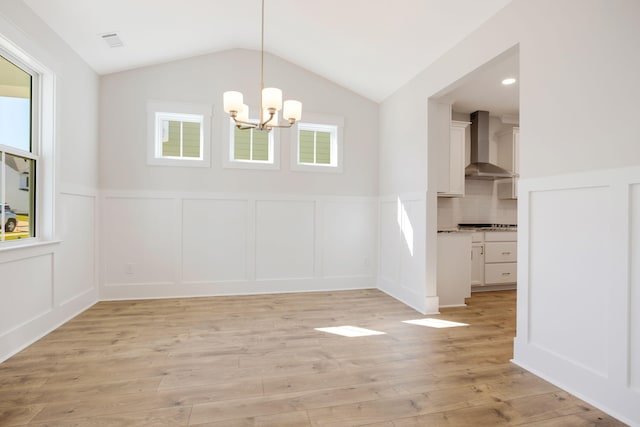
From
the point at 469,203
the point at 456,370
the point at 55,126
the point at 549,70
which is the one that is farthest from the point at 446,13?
the point at 55,126

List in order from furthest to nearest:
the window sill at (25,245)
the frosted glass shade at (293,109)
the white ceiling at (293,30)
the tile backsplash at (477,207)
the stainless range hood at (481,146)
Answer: the tile backsplash at (477,207), the stainless range hood at (481,146), the white ceiling at (293,30), the frosted glass shade at (293,109), the window sill at (25,245)

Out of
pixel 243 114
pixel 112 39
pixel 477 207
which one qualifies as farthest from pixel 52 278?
pixel 477 207

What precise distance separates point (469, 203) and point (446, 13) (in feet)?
10.5

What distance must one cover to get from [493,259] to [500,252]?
16 centimetres

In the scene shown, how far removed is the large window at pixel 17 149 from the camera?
2.47m

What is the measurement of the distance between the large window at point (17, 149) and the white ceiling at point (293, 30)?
1.95 feet

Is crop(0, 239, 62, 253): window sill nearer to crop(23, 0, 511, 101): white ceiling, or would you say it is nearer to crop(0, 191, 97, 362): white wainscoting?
crop(0, 191, 97, 362): white wainscoting

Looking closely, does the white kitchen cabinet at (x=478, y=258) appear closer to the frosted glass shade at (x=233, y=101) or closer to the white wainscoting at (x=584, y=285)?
the white wainscoting at (x=584, y=285)

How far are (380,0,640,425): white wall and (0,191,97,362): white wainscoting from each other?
387cm

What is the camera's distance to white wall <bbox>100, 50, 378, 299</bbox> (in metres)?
3.98

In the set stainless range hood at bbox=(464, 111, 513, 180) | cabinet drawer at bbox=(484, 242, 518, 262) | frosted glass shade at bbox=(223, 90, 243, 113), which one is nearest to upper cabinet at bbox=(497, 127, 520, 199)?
stainless range hood at bbox=(464, 111, 513, 180)

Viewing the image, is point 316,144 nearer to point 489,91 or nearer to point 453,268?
point 489,91

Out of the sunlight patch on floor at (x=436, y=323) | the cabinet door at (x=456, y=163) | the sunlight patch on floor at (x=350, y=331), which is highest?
the cabinet door at (x=456, y=163)

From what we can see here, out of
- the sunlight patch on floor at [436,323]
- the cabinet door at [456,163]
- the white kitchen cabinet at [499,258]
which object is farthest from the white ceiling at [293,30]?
the sunlight patch on floor at [436,323]
